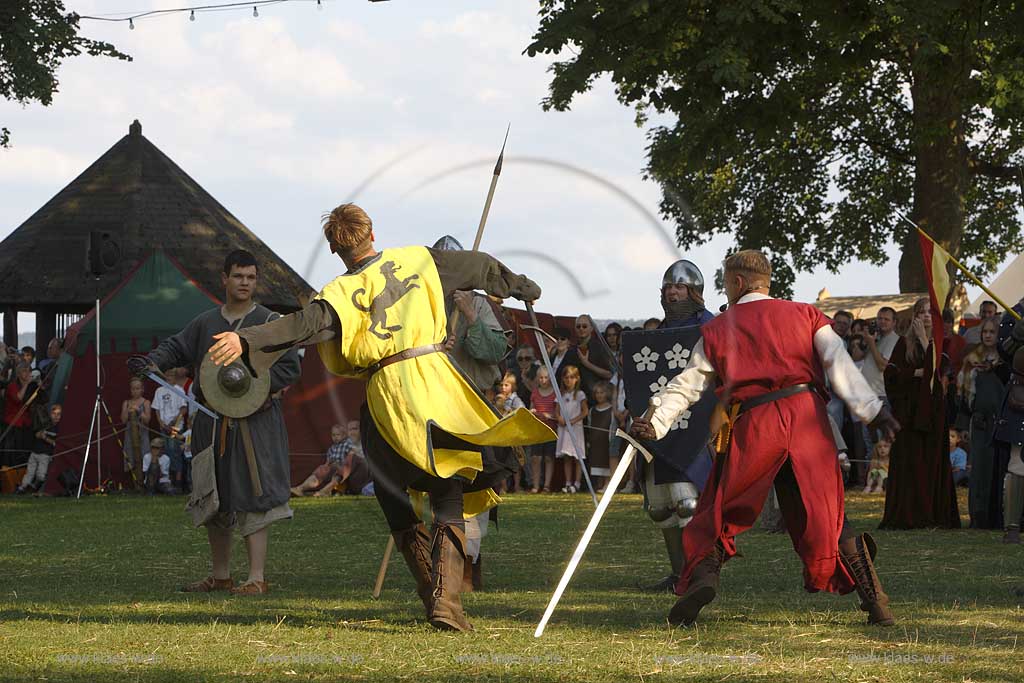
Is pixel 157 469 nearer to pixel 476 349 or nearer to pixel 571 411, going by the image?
pixel 571 411

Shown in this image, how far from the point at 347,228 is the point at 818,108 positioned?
24.4 metres

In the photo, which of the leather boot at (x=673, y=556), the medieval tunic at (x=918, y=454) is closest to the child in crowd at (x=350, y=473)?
the medieval tunic at (x=918, y=454)

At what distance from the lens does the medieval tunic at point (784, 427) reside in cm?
625

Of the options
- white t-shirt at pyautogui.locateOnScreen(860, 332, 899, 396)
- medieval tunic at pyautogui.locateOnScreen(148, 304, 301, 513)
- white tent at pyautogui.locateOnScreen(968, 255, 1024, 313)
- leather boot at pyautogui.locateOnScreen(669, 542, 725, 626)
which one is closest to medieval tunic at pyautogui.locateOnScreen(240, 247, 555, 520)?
leather boot at pyautogui.locateOnScreen(669, 542, 725, 626)

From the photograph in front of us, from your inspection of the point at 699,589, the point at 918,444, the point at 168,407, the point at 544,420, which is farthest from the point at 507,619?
the point at 168,407

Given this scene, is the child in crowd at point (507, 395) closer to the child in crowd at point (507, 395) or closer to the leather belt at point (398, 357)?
the child in crowd at point (507, 395)

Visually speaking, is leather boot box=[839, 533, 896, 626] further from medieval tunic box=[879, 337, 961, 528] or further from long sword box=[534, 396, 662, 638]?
medieval tunic box=[879, 337, 961, 528]

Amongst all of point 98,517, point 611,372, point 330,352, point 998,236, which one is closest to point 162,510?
point 98,517

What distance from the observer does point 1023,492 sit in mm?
10492

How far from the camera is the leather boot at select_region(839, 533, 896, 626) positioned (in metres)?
6.29

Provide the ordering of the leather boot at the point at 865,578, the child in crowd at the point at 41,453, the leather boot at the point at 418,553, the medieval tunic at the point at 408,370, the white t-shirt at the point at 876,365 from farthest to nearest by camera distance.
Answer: the child in crowd at the point at 41,453 < the white t-shirt at the point at 876,365 < the leather boot at the point at 418,553 < the leather boot at the point at 865,578 < the medieval tunic at the point at 408,370

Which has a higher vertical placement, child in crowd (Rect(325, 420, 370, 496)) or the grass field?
child in crowd (Rect(325, 420, 370, 496))

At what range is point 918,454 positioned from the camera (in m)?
12.3

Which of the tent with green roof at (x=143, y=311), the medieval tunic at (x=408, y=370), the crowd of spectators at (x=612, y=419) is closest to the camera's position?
the medieval tunic at (x=408, y=370)
